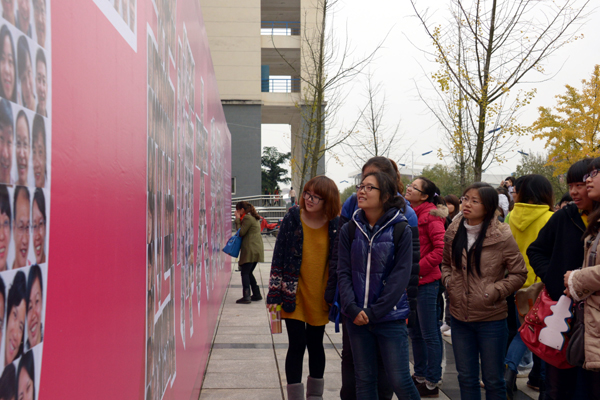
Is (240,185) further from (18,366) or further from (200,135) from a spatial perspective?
(18,366)

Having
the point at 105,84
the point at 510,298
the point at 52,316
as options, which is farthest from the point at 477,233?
the point at 52,316

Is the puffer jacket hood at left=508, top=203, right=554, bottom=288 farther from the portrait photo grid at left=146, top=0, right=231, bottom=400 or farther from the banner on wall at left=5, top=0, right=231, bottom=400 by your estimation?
the banner on wall at left=5, top=0, right=231, bottom=400

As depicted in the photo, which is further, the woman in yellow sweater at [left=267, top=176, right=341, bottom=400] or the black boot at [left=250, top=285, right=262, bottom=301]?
the black boot at [left=250, top=285, right=262, bottom=301]

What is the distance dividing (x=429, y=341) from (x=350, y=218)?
174 centimetres

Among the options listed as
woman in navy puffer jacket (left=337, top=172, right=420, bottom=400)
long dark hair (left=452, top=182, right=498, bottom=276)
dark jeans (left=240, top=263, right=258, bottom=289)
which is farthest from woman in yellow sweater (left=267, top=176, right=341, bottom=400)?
dark jeans (left=240, top=263, right=258, bottom=289)

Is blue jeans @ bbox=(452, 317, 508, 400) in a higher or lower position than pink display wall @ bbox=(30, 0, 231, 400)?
lower

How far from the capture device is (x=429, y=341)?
507cm

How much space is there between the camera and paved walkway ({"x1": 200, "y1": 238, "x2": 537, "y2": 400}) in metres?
5.19

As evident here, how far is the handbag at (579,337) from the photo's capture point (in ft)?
10.6

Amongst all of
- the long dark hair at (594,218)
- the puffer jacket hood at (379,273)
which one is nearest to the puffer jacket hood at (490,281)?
the puffer jacket hood at (379,273)

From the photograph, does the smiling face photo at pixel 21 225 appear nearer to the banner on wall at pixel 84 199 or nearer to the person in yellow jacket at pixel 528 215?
the banner on wall at pixel 84 199

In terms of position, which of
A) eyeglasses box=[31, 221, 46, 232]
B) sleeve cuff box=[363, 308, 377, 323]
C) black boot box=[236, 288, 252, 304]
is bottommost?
black boot box=[236, 288, 252, 304]

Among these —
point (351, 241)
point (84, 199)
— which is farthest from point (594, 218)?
point (84, 199)

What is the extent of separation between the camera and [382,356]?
3.56 meters
